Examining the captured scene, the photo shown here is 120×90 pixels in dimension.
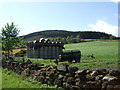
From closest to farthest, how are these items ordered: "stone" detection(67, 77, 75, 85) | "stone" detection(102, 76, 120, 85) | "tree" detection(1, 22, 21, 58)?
"stone" detection(102, 76, 120, 85), "stone" detection(67, 77, 75, 85), "tree" detection(1, 22, 21, 58)

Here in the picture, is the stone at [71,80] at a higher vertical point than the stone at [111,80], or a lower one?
lower

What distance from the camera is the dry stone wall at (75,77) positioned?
7480mm

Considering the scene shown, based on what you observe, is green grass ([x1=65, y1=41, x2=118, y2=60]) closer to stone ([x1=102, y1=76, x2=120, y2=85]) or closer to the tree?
the tree

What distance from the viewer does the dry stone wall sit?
748 centimetres

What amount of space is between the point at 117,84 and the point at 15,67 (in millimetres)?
9107

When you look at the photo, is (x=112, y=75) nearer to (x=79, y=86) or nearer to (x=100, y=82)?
(x=100, y=82)

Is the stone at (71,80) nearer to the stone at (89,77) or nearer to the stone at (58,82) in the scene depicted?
the stone at (58,82)

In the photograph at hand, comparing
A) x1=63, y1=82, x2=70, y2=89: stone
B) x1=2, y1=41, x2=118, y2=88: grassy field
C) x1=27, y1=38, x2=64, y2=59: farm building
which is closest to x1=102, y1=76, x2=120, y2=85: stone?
x1=63, y1=82, x2=70, y2=89: stone

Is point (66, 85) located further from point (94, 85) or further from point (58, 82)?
point (94, 85)

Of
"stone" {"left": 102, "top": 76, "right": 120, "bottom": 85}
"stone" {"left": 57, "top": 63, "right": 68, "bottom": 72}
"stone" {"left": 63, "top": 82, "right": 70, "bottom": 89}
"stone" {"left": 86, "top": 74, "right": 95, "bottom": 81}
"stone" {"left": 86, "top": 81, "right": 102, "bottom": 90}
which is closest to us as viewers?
"stone" {"left": 102, "top": 76, "right": 120, "bottom": 85}

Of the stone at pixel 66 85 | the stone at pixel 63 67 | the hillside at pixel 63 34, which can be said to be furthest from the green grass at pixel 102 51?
the hillside at pixel 63 34

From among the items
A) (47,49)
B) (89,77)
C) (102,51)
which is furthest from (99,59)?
(89,77)

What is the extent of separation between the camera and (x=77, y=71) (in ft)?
29.0

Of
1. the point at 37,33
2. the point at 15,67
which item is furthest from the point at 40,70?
the point at 37,33
